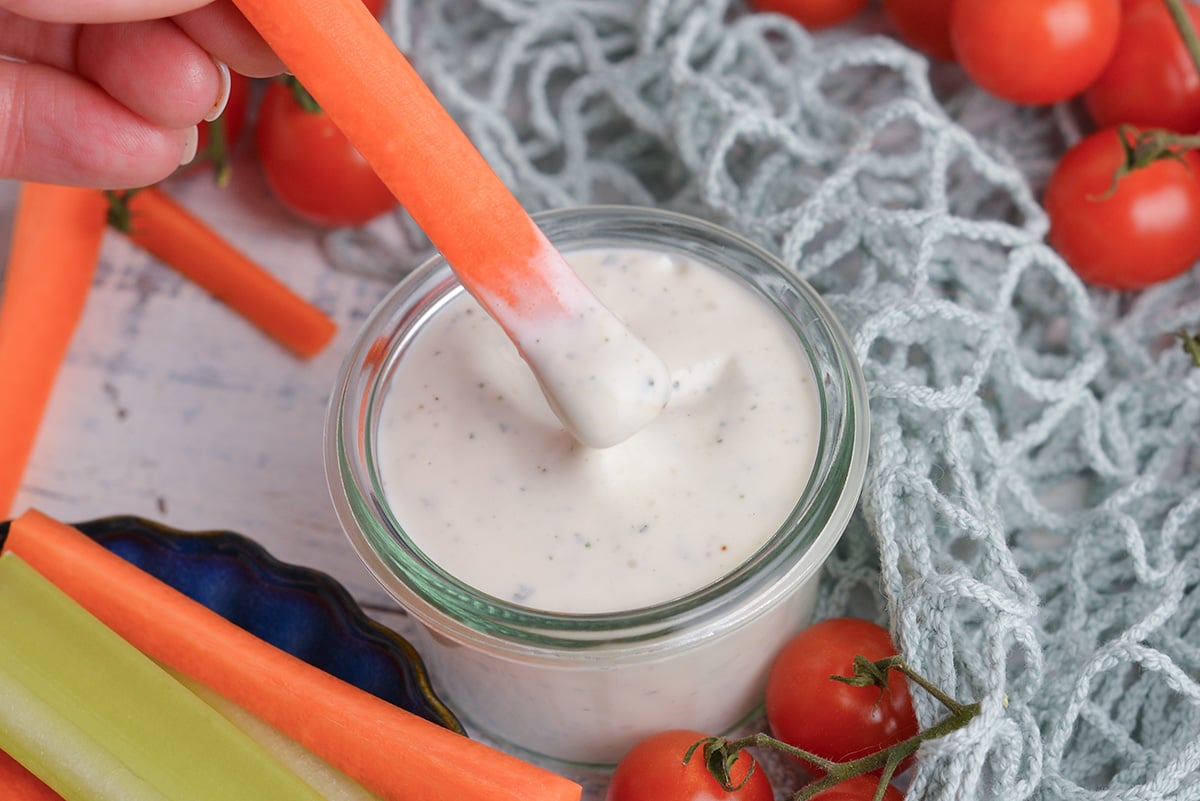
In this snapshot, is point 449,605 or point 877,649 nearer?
point 449,605

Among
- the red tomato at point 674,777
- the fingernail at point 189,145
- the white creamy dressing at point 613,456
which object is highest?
the fingernail at point 189,145

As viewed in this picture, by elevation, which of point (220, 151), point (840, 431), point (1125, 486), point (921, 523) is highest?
point (220, 151)

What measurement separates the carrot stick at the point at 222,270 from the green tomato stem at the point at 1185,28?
103cm

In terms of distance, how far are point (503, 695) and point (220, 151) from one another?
80 centimetres

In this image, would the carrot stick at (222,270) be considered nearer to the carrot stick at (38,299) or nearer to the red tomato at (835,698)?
the carrot stick at (38,299)

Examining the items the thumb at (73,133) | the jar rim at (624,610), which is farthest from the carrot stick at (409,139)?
Result: the thumb at (73,133)

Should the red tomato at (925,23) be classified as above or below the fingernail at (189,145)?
below

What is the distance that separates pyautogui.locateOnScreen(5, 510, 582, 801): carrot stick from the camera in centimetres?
107

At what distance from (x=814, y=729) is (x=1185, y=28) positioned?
86 centimetres

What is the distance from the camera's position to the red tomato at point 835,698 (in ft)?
3.72

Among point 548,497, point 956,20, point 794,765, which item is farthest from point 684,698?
point 956,20

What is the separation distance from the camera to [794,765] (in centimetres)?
124

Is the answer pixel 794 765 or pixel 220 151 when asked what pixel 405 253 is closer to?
pixel 220 151

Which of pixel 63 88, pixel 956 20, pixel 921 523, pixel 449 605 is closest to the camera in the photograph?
pixel 449 605
